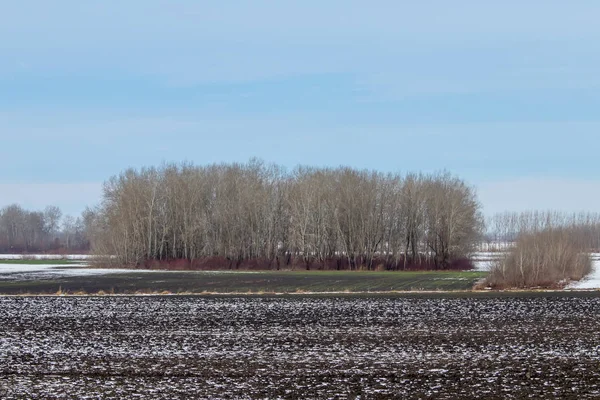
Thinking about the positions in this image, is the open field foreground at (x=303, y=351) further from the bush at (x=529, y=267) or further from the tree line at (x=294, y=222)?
the tree line at (x=294, y=222)

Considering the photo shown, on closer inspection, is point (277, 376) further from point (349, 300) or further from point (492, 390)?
point (349, 300)

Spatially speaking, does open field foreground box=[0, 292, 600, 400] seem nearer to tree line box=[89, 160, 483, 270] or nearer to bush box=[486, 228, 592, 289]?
bush box=[486, 228, 592, 289]

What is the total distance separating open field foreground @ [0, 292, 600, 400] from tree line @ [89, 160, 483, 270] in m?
60.1

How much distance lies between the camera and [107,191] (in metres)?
112

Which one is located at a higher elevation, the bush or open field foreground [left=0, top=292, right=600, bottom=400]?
the bush

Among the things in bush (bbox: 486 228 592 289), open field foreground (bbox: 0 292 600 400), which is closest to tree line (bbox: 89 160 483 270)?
bush (bbox: 486 228 592 289)

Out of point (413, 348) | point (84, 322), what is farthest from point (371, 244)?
point (413, 348)

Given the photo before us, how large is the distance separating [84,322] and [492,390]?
20316mm

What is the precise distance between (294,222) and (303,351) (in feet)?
262

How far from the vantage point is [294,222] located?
104m

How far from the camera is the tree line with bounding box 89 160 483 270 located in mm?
100562

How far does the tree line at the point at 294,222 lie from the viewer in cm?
10056

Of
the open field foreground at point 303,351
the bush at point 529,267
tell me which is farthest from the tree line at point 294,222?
the open field foreground at point 303,351

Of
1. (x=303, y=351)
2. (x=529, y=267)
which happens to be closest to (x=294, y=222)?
(x=529, y=267)
